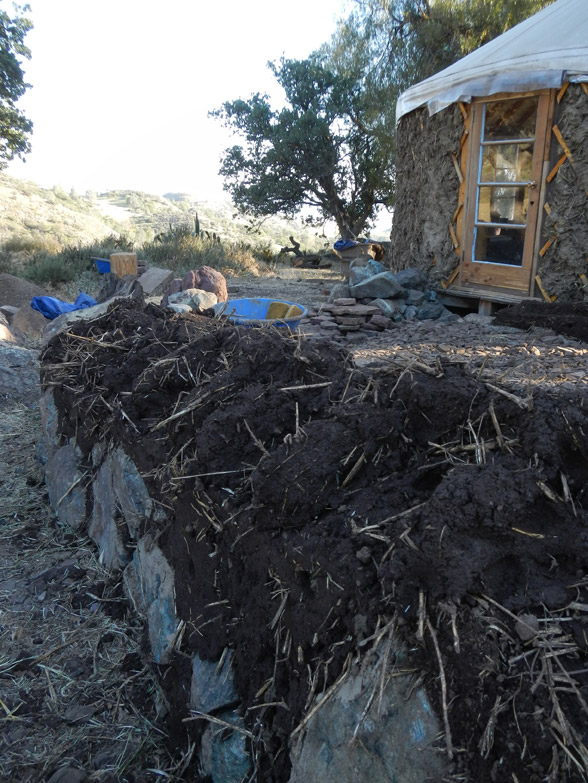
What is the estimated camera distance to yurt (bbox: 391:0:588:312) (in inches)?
269

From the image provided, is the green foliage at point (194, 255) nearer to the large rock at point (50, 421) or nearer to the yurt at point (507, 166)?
the yurt at point (507, 166)

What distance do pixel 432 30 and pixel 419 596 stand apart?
A: 1636cm

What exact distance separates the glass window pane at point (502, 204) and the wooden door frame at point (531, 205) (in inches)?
4.4

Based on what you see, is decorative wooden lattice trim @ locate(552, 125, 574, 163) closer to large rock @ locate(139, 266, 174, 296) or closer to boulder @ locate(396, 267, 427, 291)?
boulder @ locate(396, 267, 427, 291)

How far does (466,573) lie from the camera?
63.5 inches

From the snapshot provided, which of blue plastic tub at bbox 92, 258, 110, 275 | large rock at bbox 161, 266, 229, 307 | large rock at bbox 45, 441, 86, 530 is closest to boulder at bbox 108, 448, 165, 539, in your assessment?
large rock at bbox 45, 441, 86, 530

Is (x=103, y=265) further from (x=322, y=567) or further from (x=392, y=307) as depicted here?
(x=322, y=567)

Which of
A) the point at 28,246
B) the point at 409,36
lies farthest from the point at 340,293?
the point at 409,36

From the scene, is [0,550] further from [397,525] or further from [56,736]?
[397,525]

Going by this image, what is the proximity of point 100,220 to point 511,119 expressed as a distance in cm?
2520

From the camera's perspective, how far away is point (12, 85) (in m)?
17.8

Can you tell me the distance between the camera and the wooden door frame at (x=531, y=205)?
7.05 m

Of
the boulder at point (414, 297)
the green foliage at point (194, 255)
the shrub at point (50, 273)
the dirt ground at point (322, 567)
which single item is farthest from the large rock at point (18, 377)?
the green foliage at point (194, 255)

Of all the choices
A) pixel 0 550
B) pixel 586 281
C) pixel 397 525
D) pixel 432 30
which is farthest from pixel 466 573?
pixel 432 30
